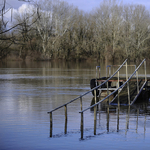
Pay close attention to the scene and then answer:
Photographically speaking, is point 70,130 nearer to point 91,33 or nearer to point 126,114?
point 126,114

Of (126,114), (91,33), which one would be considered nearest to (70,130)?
(126,114)

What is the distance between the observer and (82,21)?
95000 mm

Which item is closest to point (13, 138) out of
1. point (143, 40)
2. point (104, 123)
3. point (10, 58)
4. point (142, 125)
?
point (104, 123)

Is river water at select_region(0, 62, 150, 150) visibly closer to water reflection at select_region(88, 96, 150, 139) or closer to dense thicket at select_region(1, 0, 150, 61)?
water reflection at select_region(88, 96, 150, 139)

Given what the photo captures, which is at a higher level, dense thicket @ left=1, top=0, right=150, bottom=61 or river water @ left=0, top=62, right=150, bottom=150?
dense thicket @ left=1, top=0, right=150, bottom=61

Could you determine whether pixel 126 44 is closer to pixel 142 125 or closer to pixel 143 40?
pixel 143 40

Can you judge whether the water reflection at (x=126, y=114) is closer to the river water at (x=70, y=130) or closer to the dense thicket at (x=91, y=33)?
the river water at (x=70, y=130)

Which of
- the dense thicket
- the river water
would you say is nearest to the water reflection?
the river water

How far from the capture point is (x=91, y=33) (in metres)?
96.1

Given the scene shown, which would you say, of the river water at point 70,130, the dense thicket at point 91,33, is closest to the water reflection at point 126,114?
the river water at point 70,130

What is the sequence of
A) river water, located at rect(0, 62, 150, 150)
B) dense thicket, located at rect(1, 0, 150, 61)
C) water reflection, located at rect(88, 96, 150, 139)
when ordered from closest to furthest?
river water, located at rect(0, 62, 150, 150) < water reflection, located at rect(88, 96, 150, 139) < dense thicket, located at rect(1, 0, 150, 61)

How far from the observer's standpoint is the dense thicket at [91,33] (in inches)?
3354

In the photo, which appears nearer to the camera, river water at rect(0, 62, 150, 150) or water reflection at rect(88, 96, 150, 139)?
river water at rect(0, 62, 150, 150)

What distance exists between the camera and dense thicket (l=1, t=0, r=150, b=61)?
85188 millimetres
